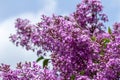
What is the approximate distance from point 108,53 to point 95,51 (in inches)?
12.4

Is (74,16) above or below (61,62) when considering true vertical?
above

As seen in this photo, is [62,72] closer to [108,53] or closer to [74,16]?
[108,53]

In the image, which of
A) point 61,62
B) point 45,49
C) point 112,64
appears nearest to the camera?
point 112,64

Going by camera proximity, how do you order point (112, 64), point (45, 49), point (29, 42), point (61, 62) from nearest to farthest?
point (112, 64) < point (61, 62) < point (45, 49) < point (29, 42)

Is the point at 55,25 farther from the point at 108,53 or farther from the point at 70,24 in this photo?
the point at 108,53

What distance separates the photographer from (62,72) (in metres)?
12.3

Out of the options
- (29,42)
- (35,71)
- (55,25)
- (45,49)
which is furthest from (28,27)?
(35,71)

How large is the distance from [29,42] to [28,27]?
458mm

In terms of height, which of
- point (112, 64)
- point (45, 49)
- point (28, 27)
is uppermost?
point (28, 27)

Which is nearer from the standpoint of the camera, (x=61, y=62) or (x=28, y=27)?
(x=61, y=62)

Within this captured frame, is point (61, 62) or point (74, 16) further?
point (74, 16)

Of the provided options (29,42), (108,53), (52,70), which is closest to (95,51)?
(108,53)

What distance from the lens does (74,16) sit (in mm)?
15414

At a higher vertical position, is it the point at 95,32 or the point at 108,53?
the point at 95,32
